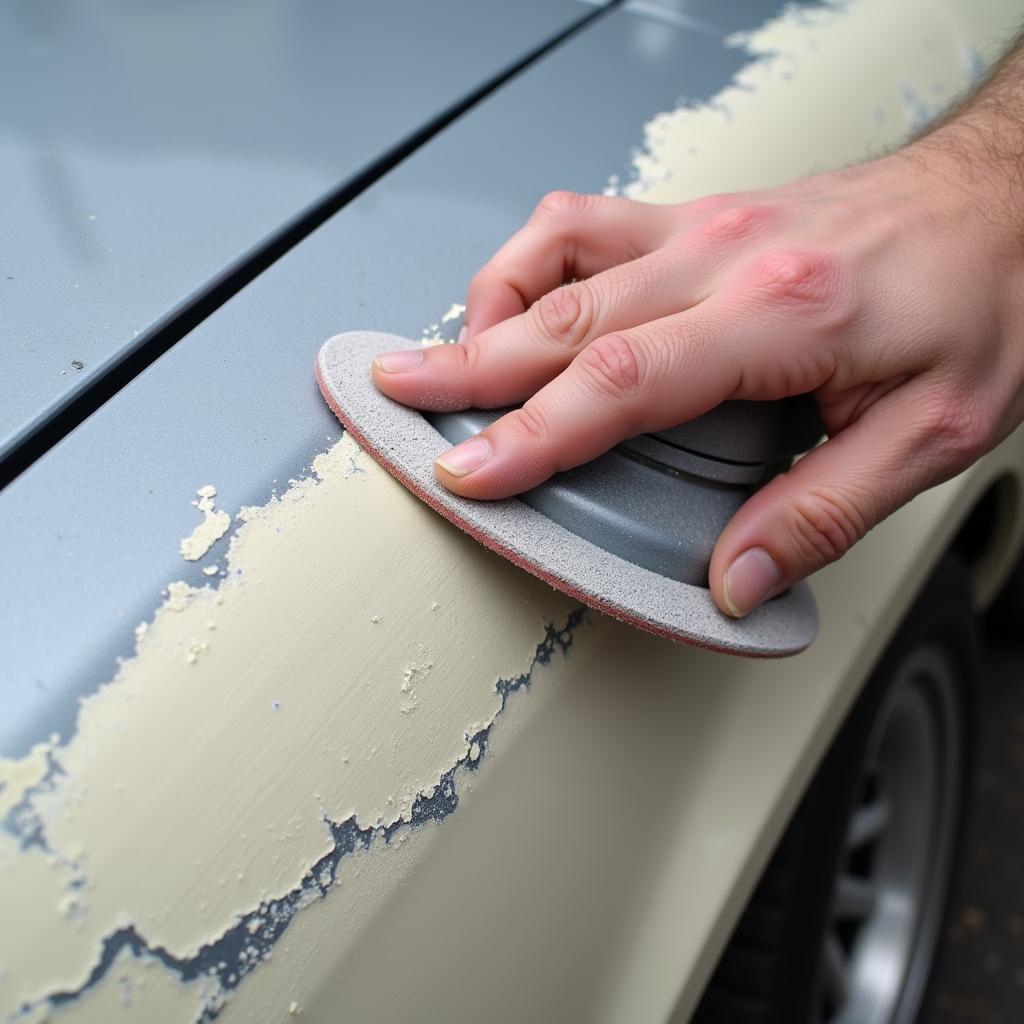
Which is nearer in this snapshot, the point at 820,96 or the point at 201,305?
the point at 201,305

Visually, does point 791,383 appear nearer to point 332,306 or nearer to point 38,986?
point 332,306

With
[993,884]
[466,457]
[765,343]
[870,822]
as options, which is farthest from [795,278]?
[993,884]

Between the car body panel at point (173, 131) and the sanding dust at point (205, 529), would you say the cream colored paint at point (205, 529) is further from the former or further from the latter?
the car body panel at point (173, 131)

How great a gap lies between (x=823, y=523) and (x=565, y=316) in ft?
0.97

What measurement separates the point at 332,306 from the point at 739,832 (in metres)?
0.66

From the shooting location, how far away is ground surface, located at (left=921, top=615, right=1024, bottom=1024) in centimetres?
206

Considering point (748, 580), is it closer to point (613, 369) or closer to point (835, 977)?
point (613, 369)

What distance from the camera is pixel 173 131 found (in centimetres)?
94

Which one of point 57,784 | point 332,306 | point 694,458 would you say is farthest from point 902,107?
point 57,784

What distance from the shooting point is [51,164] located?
0.89 metres

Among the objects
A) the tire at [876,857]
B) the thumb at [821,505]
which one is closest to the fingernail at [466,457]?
the thumb at [821,505]

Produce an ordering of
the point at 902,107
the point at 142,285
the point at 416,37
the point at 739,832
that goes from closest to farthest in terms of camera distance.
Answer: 1. the point at 142,285
2. the point at 739,832
3. the point at 416,37
4. the point at 902,107

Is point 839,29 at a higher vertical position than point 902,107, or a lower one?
higher

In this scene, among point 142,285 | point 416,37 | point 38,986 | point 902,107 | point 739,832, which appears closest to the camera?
point 38,986
